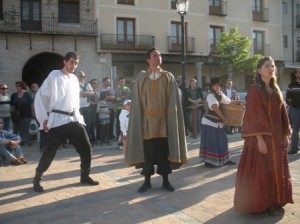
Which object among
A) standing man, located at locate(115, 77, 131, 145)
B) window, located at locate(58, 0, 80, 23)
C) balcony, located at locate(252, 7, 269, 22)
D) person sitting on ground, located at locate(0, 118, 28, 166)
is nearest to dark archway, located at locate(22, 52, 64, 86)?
window, located at locate(58, 0, 80, 23)

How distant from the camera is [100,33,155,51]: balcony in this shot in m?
25.3

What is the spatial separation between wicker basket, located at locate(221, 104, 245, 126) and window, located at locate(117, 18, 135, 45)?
64.4 feet

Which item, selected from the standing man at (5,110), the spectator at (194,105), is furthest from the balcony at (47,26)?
the spectator at (194,105)

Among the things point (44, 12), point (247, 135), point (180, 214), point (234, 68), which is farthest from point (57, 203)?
point (234, 68)

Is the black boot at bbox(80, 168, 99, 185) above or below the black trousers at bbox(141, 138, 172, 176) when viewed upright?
below

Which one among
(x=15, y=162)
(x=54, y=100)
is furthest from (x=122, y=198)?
(x=15, y=162)

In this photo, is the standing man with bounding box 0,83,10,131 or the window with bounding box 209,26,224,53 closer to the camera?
the standing man with bounding box 0,83,10,131

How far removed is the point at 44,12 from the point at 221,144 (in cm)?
1895

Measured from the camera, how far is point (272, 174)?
4.30 meters

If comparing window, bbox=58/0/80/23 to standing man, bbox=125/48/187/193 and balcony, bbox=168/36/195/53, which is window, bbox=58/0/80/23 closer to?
balcony, bbox=168/36/195/53

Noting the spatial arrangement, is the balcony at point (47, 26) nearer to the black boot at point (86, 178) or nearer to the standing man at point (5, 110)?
the standing man at point (5, 110)

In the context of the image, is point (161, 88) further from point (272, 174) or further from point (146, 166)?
point (272, 174)

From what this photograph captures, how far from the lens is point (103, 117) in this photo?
10.5m

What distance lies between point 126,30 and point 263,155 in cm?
2300
